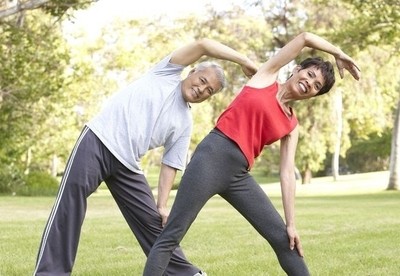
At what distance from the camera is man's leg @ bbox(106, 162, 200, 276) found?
5.86 meters

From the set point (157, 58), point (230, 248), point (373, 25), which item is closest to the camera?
point (230, 248)

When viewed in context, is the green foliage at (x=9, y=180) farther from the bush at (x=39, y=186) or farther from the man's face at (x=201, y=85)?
the man's face at (x=201, y=85)

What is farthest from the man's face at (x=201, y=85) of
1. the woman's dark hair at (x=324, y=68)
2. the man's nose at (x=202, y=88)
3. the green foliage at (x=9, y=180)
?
the green foliage at (x=9, y=180)

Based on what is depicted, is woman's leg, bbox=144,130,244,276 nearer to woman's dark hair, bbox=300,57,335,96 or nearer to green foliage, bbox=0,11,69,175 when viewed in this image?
woman's dark hair, bbox=300,57,335,96

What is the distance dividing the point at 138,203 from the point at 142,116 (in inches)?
27.5

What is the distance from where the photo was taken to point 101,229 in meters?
13.4

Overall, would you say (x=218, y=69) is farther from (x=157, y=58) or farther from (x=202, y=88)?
(x=157, y=58)

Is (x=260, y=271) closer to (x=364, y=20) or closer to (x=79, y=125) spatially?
(x=364, y=20)

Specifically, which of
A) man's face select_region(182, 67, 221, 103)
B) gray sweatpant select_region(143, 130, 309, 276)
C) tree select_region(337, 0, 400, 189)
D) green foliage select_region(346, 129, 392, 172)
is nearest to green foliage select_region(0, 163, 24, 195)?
tree select_region(337, 0, 400, 189)

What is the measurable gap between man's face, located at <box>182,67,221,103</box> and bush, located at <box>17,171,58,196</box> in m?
27.8

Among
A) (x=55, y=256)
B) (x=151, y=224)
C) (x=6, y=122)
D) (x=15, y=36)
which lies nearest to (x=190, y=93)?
(x=151, y=224)

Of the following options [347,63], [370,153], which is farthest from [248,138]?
[370,153]

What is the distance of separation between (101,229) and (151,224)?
7572mm

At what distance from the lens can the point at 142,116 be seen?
18.5ft
